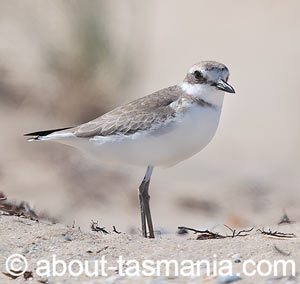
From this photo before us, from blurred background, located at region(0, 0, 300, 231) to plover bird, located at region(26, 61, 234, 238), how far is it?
5.39ft

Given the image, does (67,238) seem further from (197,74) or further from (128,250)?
(197,74)

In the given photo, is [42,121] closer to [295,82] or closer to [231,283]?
[295,82]

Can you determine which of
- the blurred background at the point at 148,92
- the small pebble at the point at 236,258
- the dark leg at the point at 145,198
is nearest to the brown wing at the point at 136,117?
the dark leg at the point at 145,198

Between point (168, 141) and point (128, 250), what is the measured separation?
0.99m

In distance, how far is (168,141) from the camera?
21.4 feet

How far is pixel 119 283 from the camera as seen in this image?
17.2 feet

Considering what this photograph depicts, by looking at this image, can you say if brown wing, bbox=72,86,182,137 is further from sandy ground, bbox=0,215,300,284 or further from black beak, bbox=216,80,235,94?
sandy ground, bbox=0,215,300,284

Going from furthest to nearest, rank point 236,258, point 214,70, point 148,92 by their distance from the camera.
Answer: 1. point 148,92
2. point 214,70
3. point 236,258

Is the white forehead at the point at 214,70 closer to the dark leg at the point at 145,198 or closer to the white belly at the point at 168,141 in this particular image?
the white belly at the point at 168,141

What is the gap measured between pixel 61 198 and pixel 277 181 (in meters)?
2.14

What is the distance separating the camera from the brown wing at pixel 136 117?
6621mm

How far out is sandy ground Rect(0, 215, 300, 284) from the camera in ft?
17.4

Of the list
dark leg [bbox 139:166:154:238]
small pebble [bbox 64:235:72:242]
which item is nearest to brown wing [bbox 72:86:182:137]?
dark leg [bbox 139:166:154:238]

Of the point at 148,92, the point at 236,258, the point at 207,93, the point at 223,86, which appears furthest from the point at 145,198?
the point at 148,92
